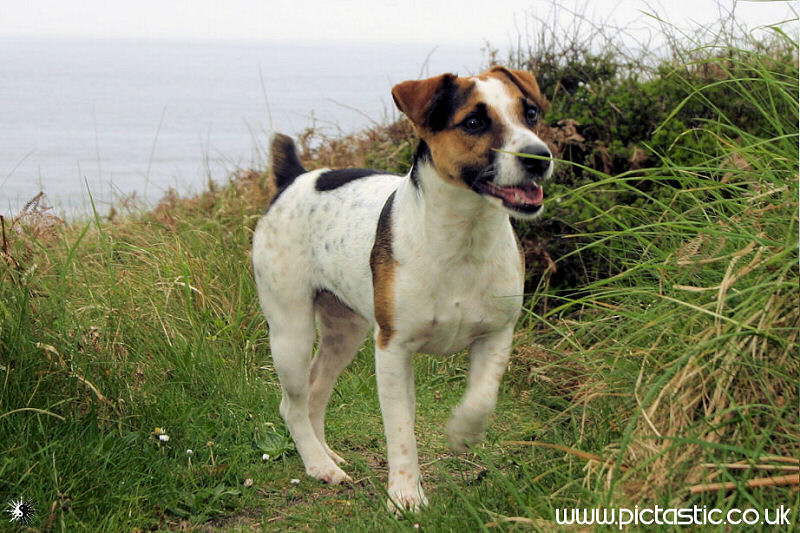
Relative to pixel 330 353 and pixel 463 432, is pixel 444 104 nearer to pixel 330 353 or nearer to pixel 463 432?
pixel 463 432

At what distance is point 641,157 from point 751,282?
306 centimetres

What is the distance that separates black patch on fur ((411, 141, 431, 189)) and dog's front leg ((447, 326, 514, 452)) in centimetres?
78

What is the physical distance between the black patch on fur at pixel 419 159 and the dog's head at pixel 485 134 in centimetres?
3

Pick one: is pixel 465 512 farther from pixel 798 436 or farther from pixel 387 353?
pixel 798 436

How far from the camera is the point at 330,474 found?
17.4ft

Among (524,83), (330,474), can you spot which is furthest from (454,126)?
(330,474)

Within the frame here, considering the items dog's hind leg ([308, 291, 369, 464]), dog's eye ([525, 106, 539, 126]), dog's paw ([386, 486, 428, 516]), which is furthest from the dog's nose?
dog's hind leg ([308, 291, 369, 464])

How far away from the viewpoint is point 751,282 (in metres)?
3.75

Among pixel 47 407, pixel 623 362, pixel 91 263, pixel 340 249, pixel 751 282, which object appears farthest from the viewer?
pixel 91 263

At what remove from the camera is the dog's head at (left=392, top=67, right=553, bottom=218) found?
160 inches

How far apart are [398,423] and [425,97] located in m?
1.45

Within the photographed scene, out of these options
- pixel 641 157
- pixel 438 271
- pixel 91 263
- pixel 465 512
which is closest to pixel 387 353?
pixel 438 271
